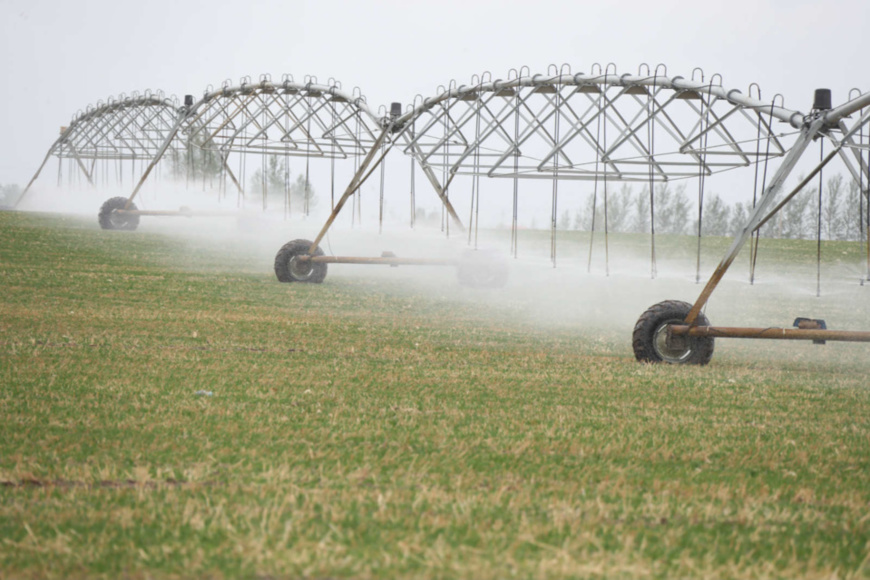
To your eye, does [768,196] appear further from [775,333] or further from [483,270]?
[483,270]

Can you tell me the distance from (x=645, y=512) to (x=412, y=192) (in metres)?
18.1

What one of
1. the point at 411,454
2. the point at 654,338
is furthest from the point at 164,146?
the point at 411,454

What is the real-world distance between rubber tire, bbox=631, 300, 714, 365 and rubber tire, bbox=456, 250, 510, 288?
1213 cm

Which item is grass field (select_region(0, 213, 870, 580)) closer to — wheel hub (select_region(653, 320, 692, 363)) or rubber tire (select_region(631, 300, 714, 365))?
rubber tire (select_region(631, 300, 714, 365))

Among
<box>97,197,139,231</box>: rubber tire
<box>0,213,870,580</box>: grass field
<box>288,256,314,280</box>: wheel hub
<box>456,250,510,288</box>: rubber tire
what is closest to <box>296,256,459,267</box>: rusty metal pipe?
<box>288,256,314,280</box>: wheel hub

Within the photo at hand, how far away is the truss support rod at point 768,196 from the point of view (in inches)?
430

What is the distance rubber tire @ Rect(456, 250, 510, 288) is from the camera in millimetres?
23297

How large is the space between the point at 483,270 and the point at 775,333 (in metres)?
13.1

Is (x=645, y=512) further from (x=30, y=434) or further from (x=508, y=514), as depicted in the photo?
(x=30, y=434)

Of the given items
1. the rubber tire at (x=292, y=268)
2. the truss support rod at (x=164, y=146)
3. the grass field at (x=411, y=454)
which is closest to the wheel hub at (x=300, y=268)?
the rubber tire at (x=292, y=268)

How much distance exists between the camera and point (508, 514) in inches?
188

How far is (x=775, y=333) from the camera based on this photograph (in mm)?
10586

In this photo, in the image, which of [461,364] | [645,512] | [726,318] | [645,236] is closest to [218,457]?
[645,512]

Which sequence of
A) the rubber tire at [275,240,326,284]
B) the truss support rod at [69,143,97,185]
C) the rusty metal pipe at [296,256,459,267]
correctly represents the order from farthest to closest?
1. the truss support rod at [69,143,97,185]
2. the rubber tire at [275,240,326,284]
3. the rusty metal pipe at [296,256,459,267]
